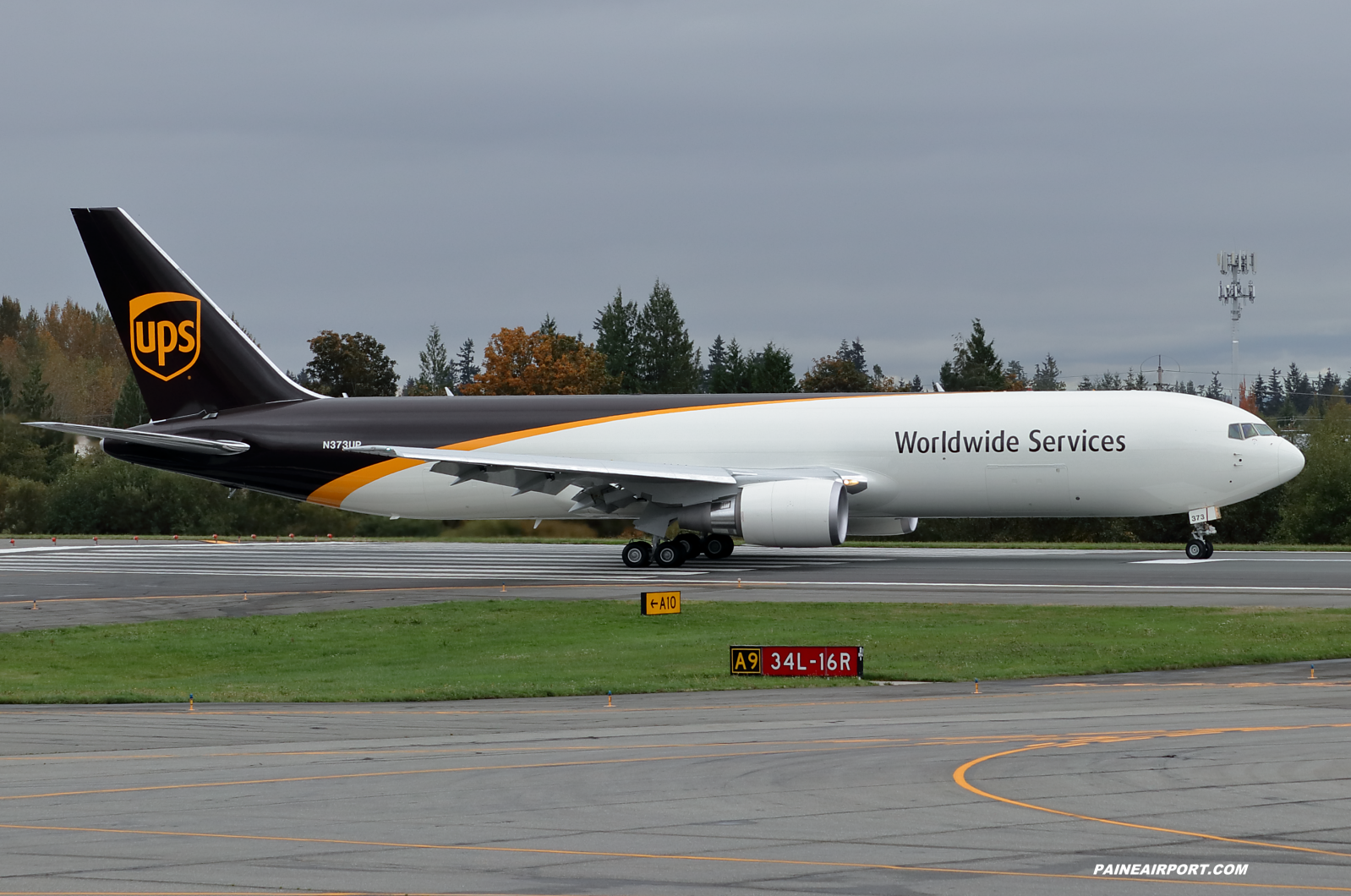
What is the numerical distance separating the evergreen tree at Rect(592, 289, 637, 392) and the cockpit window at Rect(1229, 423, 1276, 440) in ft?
295

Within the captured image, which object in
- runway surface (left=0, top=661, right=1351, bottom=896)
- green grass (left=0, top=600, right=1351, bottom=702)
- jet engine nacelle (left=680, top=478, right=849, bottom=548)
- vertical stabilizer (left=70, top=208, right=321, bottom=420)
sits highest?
vertical stabilizer (left=70, top=208, right=321, bottom=420)

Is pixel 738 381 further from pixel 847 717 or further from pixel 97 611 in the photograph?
pixel 847 717

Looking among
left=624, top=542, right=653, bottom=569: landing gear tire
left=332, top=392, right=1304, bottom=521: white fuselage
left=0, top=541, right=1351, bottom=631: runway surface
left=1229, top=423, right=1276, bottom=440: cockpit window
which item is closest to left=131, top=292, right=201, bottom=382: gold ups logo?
left=0, top=541, right=1351, bottom=631: runway surface

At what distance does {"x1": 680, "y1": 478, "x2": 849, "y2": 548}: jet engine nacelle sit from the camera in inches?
1400

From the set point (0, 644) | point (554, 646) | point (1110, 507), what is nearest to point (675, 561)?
point (1110, 507)

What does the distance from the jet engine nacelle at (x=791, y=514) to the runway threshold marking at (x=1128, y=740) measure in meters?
22.4

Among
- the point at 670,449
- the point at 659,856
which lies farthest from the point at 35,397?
the point at 659,856

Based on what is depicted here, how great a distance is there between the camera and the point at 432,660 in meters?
22.9

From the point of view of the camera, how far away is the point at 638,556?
38.2 metres

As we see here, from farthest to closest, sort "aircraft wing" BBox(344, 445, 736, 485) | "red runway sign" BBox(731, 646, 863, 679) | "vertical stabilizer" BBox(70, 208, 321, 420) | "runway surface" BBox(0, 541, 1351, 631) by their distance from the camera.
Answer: "vertical stabilizer" BBox(70, 208, 321, 420) < "aircraft wing" BBox(344, 445, 736, 485) < "runway surface" BBox(0, 541, 1351, 631) < "red runway sign" BBox(731, 646, 863, 679)

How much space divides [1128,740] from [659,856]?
579 centimetres

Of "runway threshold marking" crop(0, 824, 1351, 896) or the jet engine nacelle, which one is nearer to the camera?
"runway threshold marking" crop(0, 824, 1351, 896)

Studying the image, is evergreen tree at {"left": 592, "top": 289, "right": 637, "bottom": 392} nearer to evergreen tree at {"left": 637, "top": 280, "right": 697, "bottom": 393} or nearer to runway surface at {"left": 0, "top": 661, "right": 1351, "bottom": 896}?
evergreen tree at {"left": 637, "top": 280, "right": 697, "bottom": 393}

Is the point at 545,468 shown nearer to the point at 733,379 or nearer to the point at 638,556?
the point at 638,556
